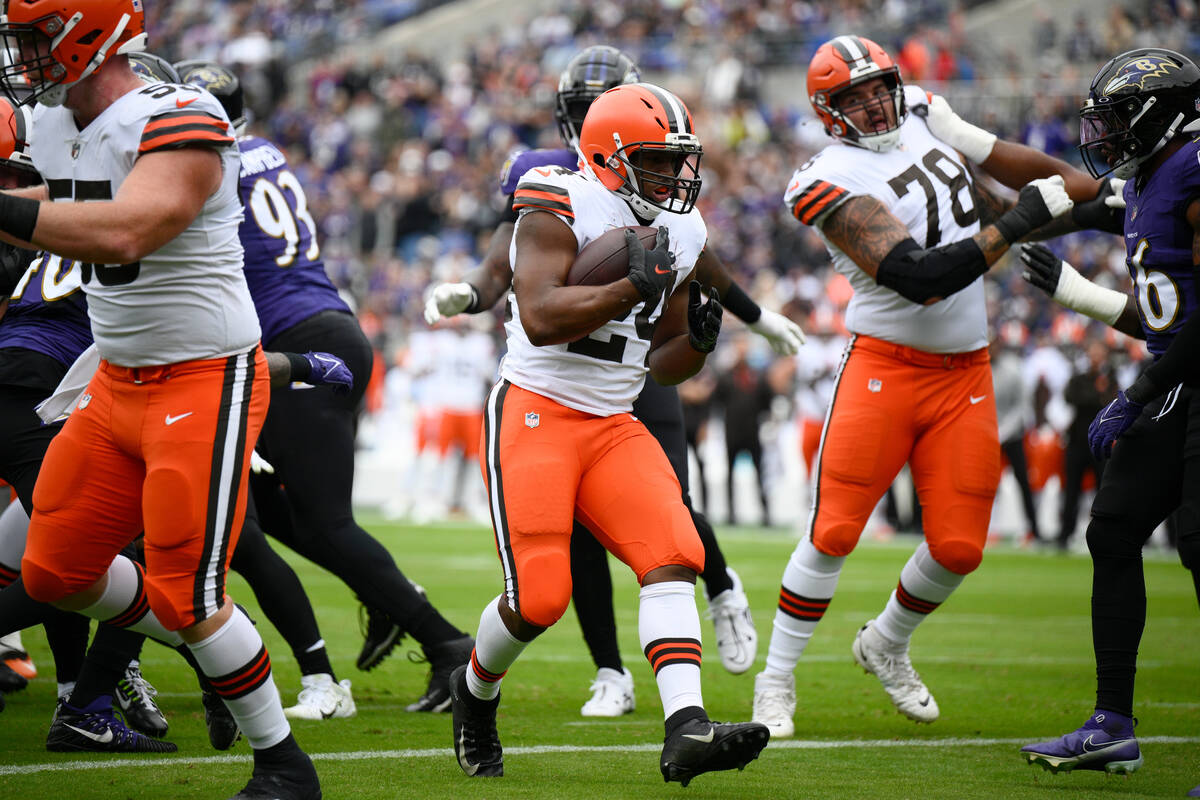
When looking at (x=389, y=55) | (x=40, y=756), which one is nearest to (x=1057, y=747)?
(x=40, y=756)

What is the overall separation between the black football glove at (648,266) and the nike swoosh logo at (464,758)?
1.37 metres

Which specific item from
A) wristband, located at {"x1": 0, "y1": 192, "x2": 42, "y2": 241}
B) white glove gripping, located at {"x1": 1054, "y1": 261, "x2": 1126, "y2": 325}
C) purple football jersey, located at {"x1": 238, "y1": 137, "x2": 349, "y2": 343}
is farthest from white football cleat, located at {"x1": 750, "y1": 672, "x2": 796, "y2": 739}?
wristband, located at {"x1": 0, "y1": 192, "x2": 42, "y2": 241}

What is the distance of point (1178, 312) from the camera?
158 inches

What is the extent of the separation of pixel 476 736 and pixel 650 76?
2250 cm

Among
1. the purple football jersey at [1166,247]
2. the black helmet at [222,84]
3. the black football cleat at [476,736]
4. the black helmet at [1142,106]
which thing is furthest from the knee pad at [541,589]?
the black helmet at [222,84]

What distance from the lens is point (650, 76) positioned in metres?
25.3

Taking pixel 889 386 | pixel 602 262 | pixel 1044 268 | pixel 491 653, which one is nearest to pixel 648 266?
pixel 602 262

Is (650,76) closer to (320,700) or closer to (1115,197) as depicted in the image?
(1115,197)

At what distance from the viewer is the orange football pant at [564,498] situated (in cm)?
369

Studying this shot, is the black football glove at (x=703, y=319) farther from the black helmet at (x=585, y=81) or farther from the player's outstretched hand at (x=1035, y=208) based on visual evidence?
the black helmet at (x=585, y=81)

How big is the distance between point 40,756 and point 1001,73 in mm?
20932

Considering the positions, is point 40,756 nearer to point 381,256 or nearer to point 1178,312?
point 1178,312

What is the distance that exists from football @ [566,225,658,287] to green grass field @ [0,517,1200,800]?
138cm

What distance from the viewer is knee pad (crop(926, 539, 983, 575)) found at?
15.4 ft
